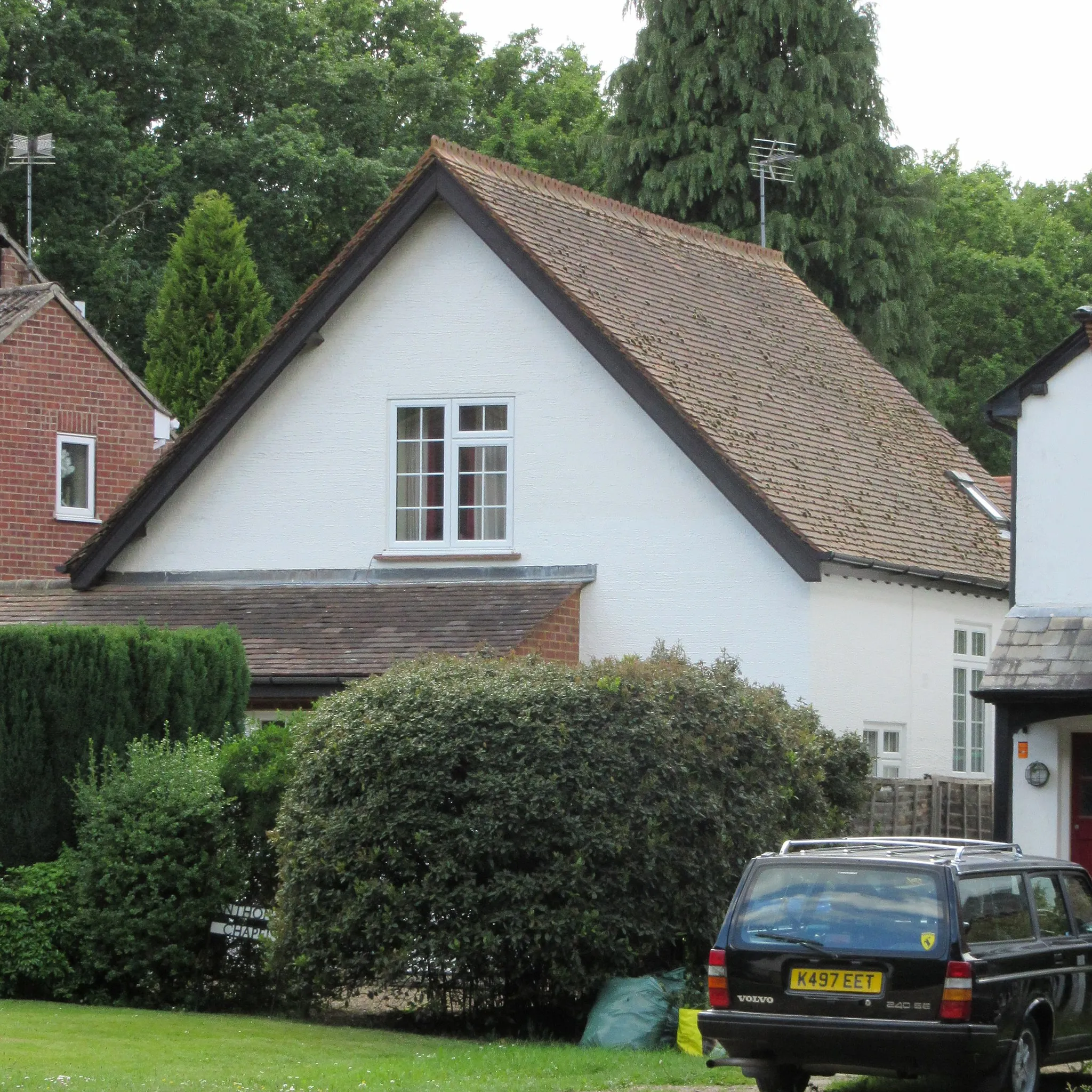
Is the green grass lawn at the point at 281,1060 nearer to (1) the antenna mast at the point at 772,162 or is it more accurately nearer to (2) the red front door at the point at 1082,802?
(2) the red front door at the point at 1082,802

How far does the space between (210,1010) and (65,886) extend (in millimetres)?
1621

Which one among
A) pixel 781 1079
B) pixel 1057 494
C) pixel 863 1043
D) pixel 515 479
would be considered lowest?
pixel 781 1079

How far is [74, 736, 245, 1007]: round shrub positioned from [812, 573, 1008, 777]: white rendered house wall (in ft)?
25.2

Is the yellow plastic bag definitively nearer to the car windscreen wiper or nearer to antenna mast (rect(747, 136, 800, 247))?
the car windscreen wiper

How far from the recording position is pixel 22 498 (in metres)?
31.2

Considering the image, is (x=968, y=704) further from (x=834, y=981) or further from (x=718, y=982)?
(x=834, y=981)

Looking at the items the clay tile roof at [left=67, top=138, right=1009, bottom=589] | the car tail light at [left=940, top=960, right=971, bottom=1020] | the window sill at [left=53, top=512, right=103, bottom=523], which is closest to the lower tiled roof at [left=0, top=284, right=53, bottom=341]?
the window sill at [left=53, top=512, right=103, bottom=523]

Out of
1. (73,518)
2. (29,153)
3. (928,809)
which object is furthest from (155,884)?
(29,153)

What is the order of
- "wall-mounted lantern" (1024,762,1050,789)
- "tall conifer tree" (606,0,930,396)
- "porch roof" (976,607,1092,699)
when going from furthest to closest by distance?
"tall conifer tree" (606,0,930,396)
"wall-mounted lantern" (1024,762,1050,789)
"porch roof" (976,607,1092,699)

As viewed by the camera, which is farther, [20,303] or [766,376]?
[20,303]

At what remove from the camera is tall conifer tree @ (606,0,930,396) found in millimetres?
46031

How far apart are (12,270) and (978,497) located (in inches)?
701

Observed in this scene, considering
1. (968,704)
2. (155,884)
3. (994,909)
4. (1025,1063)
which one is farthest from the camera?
(968,704)

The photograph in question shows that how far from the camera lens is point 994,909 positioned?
38.0 ft
